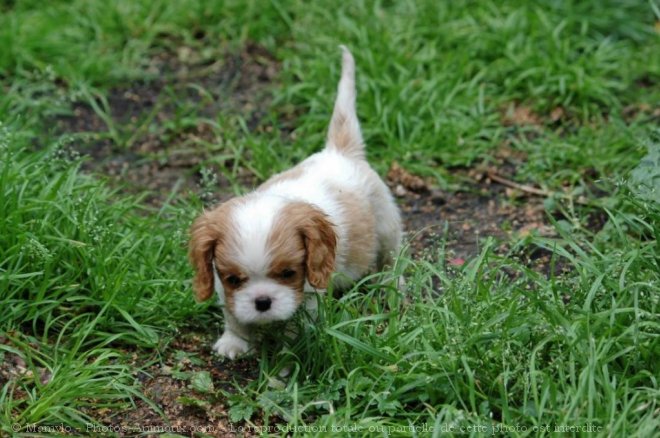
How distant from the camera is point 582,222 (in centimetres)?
628

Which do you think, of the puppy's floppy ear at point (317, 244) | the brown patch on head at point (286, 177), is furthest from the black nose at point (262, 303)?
the brown patch on head at point (286, 177)

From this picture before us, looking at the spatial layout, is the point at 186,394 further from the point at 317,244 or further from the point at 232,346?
the point at 317,244

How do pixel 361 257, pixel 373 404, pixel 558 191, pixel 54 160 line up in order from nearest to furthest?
pixel 373 404
pixel 361 257
pixel 54 160
pixel 558 191

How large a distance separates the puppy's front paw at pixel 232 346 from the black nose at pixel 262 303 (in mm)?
592

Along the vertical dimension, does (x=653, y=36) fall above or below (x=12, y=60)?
above

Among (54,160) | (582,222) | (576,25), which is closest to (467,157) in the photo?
(582,222)

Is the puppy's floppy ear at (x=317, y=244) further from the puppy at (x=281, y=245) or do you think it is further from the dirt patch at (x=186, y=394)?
the dirt patch at (x=186, y=394)

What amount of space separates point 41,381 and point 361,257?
1703 mm

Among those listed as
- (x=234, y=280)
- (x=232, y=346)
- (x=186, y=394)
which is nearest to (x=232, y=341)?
(x=232, y=346)

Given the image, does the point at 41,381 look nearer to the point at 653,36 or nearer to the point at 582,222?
the point at 582,222

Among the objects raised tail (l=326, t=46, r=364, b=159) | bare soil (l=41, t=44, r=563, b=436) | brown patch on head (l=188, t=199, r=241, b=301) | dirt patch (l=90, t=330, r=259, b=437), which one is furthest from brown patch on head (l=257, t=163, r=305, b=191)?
dirt patch (l=90, t=330, r=259, b=437)

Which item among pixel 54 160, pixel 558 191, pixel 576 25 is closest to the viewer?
pixel 54 160

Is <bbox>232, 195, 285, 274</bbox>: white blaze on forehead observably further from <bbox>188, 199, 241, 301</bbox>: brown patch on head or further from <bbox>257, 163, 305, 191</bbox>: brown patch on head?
<bbox>257, 163, 305, 191</bbox>: brown patch on head

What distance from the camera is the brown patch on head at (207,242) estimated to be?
4.66 m
